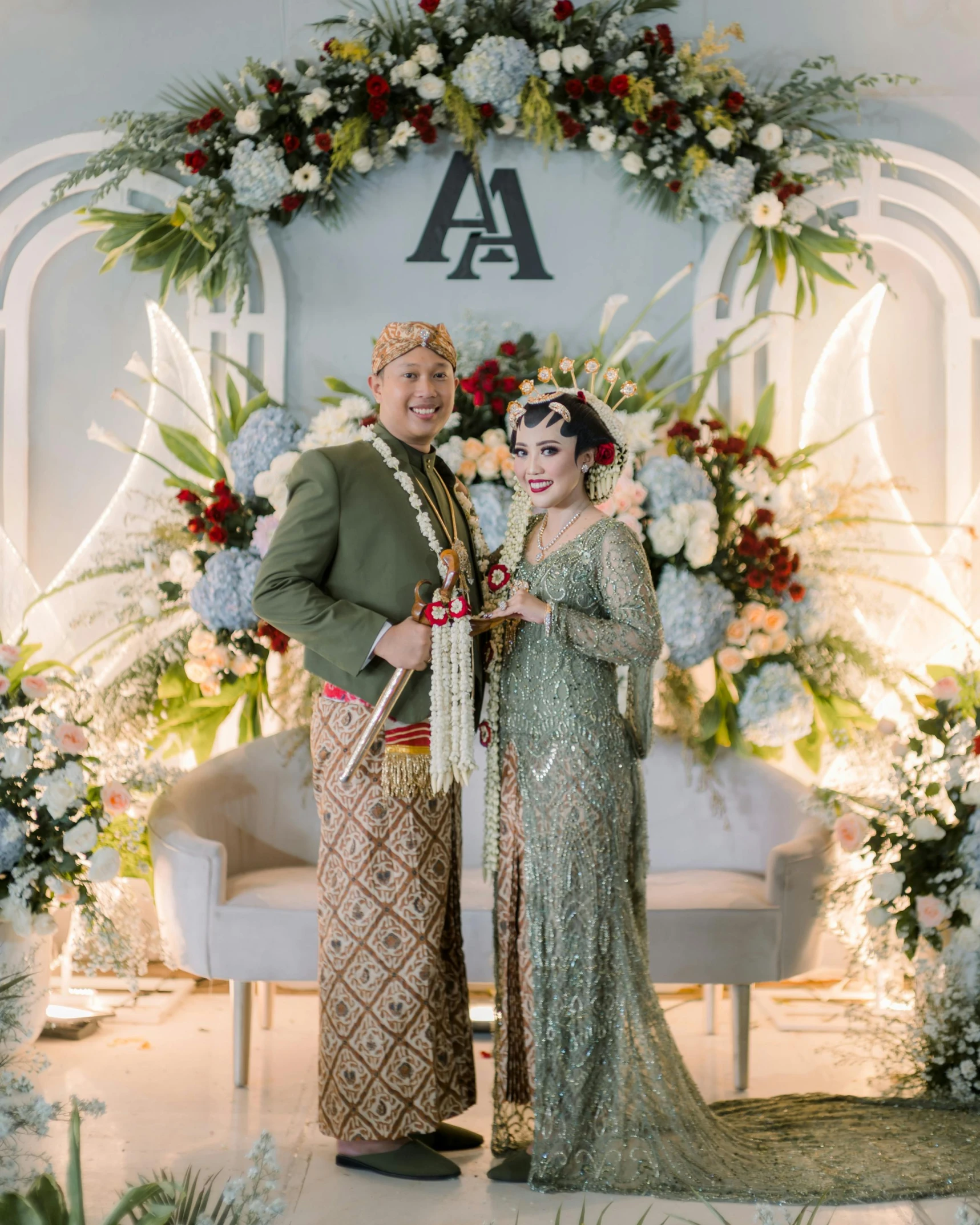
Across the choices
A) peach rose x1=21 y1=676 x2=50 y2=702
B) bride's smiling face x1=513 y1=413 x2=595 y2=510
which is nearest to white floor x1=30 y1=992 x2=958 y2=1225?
peach rose x1=21 y1=676 x2=50 y2=702

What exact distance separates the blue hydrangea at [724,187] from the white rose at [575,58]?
530mm

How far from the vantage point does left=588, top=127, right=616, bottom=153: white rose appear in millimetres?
4113

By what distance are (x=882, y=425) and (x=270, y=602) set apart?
102 inches

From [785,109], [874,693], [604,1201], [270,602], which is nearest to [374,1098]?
[604,1201]

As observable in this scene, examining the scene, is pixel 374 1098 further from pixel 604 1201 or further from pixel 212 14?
pixel 212 14

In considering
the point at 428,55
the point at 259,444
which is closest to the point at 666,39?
the point at 428,55

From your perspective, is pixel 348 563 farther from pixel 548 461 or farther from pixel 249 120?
pixel 249 120

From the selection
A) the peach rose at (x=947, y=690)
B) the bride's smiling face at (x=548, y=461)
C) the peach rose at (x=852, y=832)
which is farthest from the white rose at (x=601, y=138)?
the peach rose at (x=852, y=832)

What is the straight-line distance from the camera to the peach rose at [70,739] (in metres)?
3.26

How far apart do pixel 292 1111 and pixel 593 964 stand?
1040mm

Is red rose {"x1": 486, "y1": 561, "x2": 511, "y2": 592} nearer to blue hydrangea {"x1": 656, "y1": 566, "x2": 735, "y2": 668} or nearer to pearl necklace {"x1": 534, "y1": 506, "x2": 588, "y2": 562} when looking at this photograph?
pearl necklace {"x1": 534, "y1": 506, "x2": 588, "y2": 562}

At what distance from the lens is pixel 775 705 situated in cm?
382

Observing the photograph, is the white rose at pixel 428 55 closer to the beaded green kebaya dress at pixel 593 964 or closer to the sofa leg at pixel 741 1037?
the beaded green kebaya dress at pixel 593 964

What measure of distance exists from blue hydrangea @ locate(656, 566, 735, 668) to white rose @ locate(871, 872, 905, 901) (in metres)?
0.87
